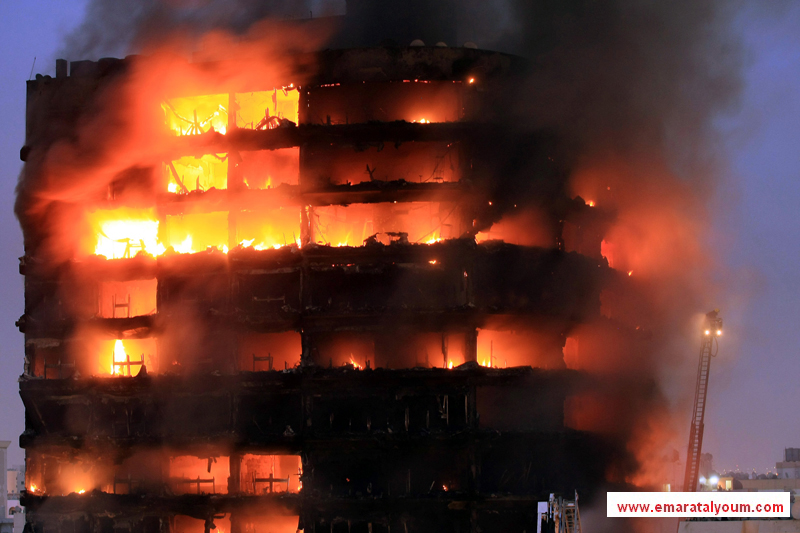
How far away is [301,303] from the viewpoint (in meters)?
37.8

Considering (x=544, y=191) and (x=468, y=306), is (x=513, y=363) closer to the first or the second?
(x=468, y=306)

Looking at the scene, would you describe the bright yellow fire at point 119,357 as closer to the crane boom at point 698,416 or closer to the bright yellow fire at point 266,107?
the bright yellow fire at point 266,107

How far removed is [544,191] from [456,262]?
5.64 m

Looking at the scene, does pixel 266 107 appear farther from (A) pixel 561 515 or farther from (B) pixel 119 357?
(A) pixel 561 515

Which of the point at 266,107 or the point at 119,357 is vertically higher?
the point at 266,107

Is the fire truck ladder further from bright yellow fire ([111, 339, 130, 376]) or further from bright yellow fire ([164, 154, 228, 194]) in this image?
bright yellow fire ([164, 154, 228, 194])

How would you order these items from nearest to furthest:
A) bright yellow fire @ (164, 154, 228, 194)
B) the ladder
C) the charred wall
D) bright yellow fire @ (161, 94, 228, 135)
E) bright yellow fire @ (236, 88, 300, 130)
Answer: 1. the ladder
2. the charred wall
3. bright yellow fire @ (236, 88, 300, 130)
4. bright yellow fire @ (164, 154, 228, 194)
5. bright yellow fire @ (161, 94, 228, 135)

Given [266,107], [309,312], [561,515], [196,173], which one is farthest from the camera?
[196,173]

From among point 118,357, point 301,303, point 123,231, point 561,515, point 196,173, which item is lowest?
point 561,515

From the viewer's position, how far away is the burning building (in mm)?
36594

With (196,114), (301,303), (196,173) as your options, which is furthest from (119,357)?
(196,114)

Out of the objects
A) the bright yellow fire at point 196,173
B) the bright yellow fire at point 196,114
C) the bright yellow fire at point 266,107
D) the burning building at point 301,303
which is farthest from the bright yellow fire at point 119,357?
the bright yellow fire at point 266,107

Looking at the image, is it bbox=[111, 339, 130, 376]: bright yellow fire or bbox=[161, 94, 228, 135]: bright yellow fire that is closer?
bbox=[111, 339, 130, 376]: bright yellow fire

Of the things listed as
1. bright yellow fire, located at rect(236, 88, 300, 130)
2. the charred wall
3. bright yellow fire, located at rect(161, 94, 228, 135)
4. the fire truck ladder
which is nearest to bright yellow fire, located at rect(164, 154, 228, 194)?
the charred wall
